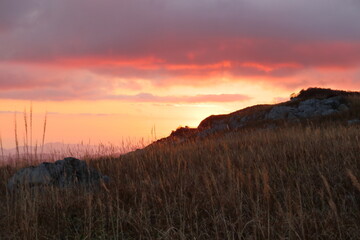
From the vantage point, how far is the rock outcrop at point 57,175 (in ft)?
23.4

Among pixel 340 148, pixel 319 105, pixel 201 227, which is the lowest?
pixel 201 227

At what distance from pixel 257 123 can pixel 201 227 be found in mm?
19896

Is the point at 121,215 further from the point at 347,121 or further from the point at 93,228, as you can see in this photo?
the point at 347,121

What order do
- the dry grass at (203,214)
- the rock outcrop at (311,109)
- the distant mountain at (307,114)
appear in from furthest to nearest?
1. the rock outcrop at (311,109)
2. the distant mountain at (307,114)
3. the dry grass at (203,214)

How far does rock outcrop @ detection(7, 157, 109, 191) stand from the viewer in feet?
23.4

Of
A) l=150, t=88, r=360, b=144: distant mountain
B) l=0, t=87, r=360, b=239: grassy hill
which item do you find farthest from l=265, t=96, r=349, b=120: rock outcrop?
l=0, t=87, r=360, b=239: grassy hill

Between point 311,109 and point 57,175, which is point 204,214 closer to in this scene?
point 57,175

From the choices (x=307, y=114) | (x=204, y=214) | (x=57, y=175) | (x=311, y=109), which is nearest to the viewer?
(x=204, y=214)

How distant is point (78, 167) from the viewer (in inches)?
304

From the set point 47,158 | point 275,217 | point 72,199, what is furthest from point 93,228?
point 47,158

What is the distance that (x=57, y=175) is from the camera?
294 inches

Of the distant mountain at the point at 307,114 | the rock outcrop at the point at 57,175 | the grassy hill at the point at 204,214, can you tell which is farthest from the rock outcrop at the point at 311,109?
the rock outcrop at the point at 57,175

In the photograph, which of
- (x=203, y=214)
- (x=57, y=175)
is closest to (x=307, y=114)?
(x=57, y=175)

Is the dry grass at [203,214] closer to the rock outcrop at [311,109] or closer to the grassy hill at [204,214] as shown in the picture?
the grassy hill at [204,214]
